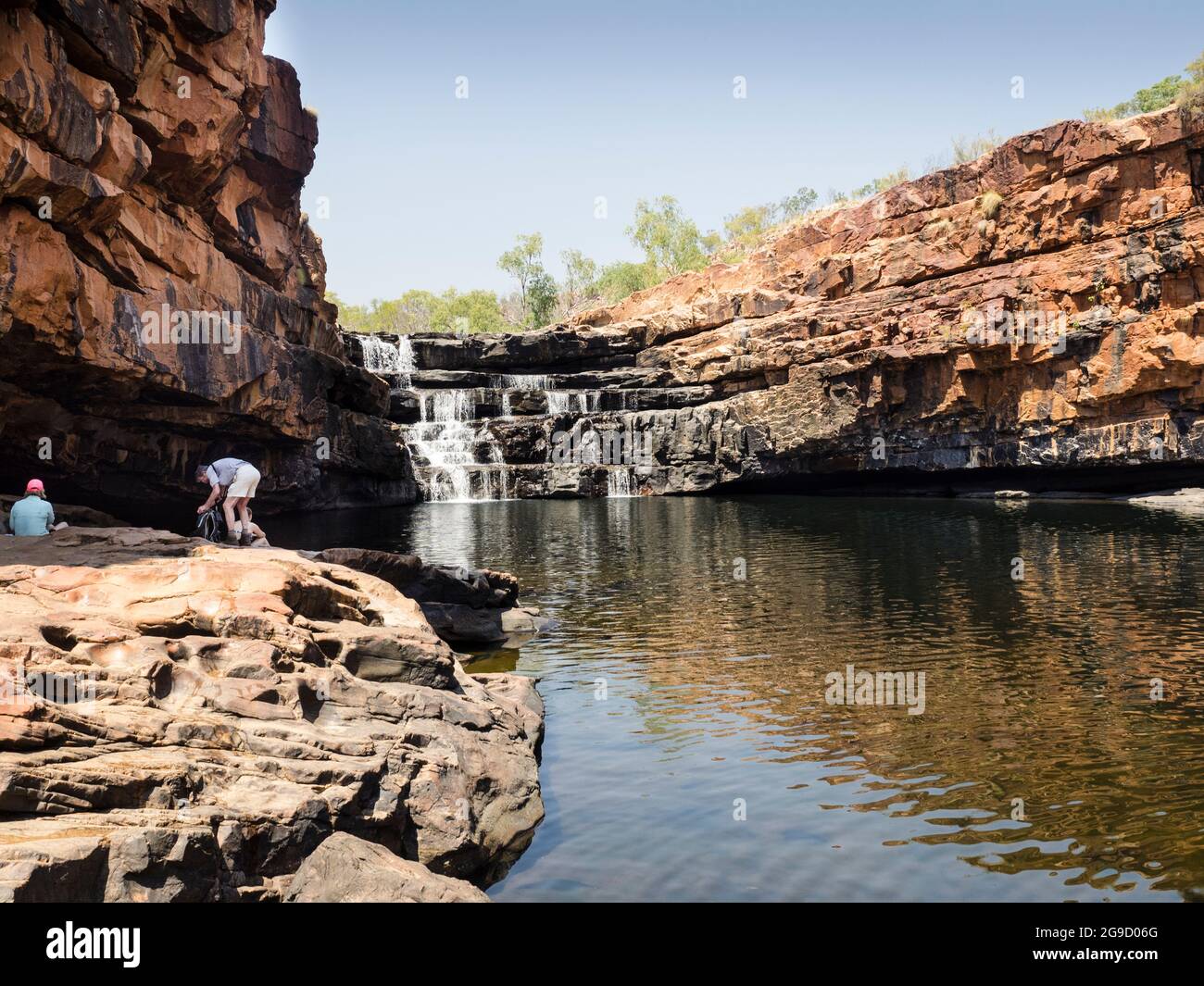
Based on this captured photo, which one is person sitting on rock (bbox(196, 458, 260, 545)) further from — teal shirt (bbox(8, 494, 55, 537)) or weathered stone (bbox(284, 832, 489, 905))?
weathered stone (bbox(284, 832, 489, 905))

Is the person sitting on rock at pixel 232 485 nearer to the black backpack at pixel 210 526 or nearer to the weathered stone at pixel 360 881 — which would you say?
the black backpack at pixel 210 526

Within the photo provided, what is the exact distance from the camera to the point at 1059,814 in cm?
1050

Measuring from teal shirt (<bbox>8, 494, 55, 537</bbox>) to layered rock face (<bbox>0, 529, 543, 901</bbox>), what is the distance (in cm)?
156

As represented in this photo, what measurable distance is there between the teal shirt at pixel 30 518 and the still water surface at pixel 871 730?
8.36 m

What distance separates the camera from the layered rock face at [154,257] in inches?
837

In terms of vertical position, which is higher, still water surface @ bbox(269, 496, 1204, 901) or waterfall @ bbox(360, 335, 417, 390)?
waterfall @ bbox(360, 335, 417, 390)

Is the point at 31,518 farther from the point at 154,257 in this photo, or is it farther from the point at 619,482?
the point at 619,482

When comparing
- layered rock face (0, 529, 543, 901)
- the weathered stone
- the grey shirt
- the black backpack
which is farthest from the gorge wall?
the weathered stone

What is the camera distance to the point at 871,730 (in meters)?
13.8

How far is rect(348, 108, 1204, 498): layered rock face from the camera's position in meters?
48.9

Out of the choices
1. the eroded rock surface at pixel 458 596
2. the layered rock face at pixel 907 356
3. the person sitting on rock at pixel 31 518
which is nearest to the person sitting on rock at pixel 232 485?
the eroded rock surface at pixel 458 596

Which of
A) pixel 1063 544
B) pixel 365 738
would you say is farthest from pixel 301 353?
pixel 365 738
